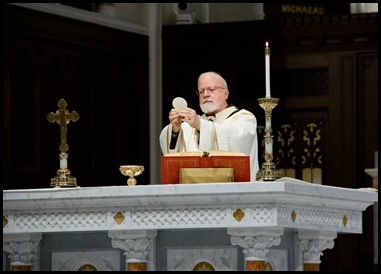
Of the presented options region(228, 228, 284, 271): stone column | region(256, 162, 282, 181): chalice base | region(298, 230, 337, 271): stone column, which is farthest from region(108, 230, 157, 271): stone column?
region(298, 230, 337, 271): stone column

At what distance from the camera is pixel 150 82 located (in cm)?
1627

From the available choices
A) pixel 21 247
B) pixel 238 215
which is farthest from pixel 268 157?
pixel 21 247

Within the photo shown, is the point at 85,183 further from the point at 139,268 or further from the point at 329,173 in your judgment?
the point at 139,268

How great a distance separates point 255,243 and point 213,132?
5.24ft

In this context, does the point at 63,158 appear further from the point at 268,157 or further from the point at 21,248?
the point at 268,157

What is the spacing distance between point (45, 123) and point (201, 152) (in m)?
5.29

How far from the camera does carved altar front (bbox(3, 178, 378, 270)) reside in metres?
9.24

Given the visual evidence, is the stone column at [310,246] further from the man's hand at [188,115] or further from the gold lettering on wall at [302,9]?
the gold lettering on wall at [302,9]

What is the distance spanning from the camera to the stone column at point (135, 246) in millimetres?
9531

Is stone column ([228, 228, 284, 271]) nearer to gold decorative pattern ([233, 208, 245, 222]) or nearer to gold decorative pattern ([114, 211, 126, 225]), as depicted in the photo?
gold decorative pattern ([233, 208, 245, 222])

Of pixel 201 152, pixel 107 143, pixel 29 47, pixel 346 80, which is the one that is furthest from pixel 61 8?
pixel 201 152

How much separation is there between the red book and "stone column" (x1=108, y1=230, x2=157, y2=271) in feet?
1.38

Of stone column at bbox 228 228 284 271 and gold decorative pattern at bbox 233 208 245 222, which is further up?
gold decorative pattern at bbox 233 208 245 222

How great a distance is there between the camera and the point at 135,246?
31.3ft
